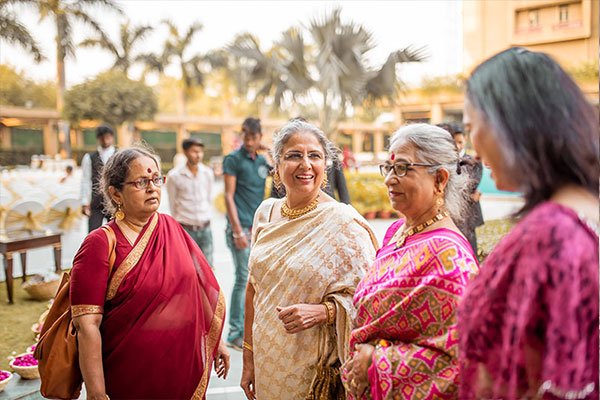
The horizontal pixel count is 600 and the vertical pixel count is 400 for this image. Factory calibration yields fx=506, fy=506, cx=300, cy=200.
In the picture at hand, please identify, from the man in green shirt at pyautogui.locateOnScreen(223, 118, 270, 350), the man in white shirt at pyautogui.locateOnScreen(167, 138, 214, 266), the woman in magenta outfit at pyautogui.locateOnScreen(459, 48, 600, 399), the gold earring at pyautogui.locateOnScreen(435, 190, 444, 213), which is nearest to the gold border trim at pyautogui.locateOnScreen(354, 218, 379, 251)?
the gold earring at pyautogui.locateOnScreen(435, 190, 444, 213)

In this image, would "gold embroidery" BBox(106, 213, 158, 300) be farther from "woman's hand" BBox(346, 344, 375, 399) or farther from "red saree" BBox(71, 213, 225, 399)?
"woman's hand" BBox(346, 344, 375, 399)

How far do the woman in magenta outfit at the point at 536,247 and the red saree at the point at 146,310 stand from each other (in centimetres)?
124

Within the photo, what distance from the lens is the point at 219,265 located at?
6.68m

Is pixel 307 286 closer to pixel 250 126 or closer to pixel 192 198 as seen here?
pixel 250 126

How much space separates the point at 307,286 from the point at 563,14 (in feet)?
51.3

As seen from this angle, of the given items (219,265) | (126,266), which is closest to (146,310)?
(126,266)

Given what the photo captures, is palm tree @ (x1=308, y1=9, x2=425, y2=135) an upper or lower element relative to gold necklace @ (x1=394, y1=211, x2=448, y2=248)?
upper

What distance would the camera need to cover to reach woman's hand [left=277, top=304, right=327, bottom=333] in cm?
173

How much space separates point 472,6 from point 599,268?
55.8ft

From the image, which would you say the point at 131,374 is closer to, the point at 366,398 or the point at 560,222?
the point at 366,398

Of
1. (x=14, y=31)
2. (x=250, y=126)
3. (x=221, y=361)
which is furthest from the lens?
(x=14, y=31)

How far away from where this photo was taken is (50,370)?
182 cm

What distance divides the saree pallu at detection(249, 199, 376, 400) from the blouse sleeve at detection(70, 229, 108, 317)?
1.87 ft

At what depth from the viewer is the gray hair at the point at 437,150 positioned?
150 cm
